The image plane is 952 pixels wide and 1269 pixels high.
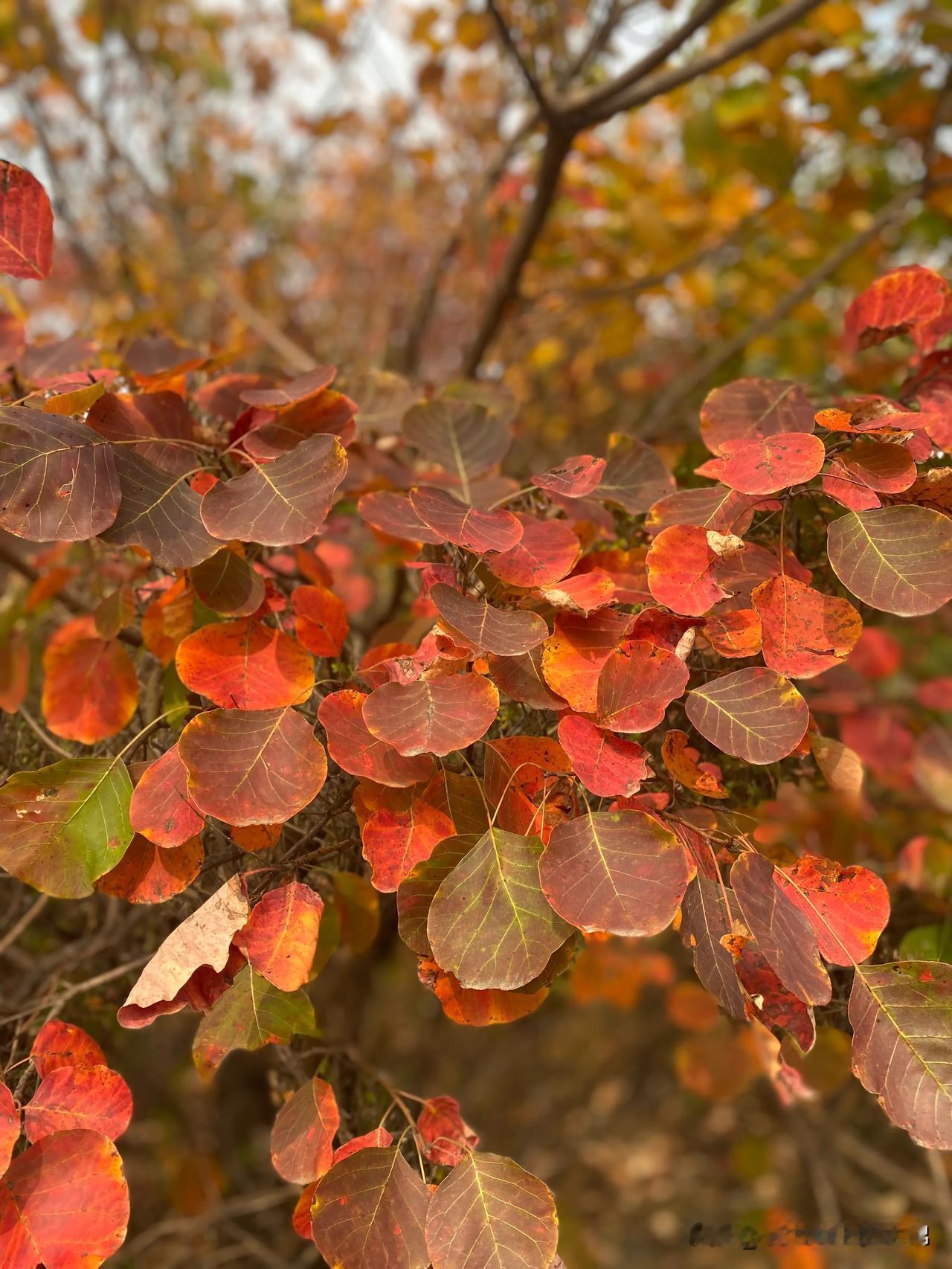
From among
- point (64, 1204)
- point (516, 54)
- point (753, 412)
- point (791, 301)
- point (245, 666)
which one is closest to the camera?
point (64, 1204)

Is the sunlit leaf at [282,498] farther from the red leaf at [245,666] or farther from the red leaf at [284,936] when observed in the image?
the red leaf at [284,936]

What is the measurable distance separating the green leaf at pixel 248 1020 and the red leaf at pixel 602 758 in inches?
10.2

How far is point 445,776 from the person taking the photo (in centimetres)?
66

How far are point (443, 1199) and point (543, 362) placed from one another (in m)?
2.06

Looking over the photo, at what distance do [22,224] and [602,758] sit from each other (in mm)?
640

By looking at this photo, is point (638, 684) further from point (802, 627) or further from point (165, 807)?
point (165, 807)

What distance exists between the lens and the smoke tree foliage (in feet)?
1.92

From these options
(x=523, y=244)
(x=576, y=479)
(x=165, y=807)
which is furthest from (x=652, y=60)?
(x=165, y=807)

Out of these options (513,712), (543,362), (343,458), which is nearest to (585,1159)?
(543,362)

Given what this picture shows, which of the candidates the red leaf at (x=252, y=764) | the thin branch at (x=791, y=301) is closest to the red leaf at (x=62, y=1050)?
the red leaf at (x=252, y=764)

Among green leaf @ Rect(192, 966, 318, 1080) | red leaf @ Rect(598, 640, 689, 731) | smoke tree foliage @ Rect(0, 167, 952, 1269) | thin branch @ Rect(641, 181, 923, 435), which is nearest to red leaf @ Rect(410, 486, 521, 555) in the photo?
smoke tree foliage @ Rect(0, 167, 952, 1269)

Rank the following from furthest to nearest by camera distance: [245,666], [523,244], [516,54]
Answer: [523,244] < [516,54] < [245,666]

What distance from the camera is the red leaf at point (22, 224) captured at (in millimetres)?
748

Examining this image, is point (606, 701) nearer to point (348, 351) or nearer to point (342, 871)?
point (342, 871)
